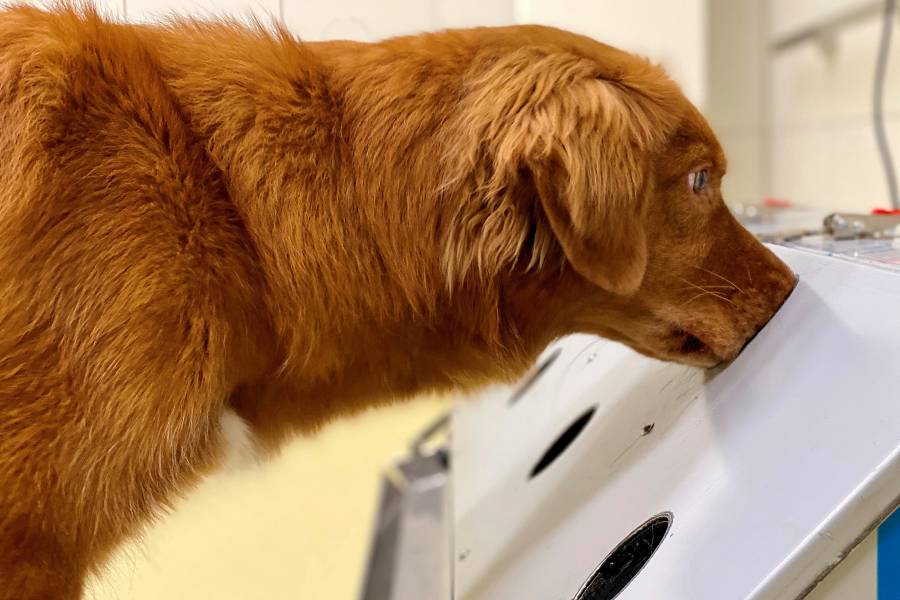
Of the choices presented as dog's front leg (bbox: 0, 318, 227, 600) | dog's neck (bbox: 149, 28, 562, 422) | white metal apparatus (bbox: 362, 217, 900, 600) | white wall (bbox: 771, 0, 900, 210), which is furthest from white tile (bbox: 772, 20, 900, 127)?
dog's front leg (bbox: 0, 318, 227, 600)

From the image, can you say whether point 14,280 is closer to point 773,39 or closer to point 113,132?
point 113,132

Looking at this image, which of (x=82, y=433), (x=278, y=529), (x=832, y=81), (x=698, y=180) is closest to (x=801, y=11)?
(x=832, y=81)

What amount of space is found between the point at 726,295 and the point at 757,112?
6.04ft

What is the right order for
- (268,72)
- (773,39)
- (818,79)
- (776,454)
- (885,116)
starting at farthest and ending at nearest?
(773,39) → (818,79) → (885,116) → (268,72) → (776,454)

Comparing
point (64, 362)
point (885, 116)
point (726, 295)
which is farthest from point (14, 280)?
point (885, 116)

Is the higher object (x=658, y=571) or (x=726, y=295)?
(x=726, y=295)

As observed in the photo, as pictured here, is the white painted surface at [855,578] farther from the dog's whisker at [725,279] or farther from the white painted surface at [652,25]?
the white painted surface at [652,25]

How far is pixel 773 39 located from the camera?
2.36m

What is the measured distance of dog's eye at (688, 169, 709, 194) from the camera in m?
0.83

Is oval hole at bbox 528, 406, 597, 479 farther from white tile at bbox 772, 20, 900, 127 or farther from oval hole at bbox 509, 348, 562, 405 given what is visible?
white tile at bbox 772, 20, 900, 127

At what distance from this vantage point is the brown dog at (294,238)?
2.11 feet

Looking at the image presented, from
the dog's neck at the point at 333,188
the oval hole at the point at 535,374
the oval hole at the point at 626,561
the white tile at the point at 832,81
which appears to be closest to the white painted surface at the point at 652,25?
the white tile at the point at 832,81

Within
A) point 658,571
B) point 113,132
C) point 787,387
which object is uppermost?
point 113,132

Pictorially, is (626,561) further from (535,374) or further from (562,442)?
(535,374)
